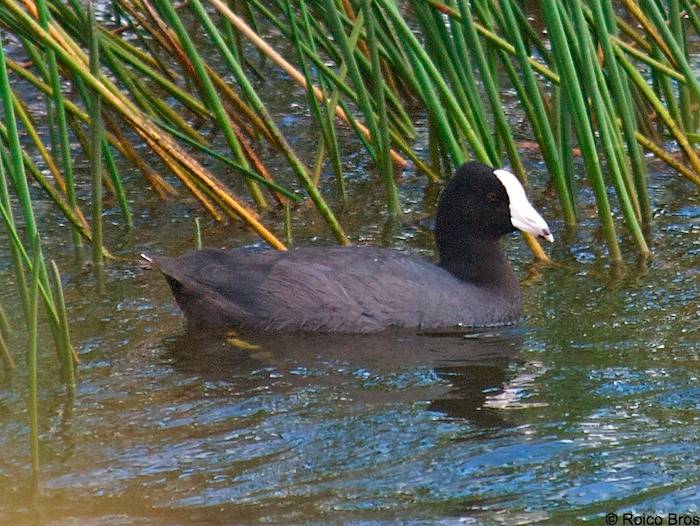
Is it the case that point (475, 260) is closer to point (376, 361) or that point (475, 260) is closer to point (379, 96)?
point (379, 96)

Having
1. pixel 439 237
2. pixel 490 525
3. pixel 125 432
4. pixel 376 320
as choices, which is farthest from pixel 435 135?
pixel 490 525

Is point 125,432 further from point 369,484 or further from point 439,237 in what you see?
point 439,237

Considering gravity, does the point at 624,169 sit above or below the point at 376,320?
above

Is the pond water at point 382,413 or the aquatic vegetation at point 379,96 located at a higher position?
the aquatic vegetation at point 379,96

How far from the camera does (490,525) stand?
12.2 feet

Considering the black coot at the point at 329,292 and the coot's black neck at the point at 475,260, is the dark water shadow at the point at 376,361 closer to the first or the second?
the black coot at the point at 329,292

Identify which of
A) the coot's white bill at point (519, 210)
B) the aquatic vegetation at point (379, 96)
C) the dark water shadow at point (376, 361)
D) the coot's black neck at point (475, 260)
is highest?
the aquatic vegetation at point (379, 96)

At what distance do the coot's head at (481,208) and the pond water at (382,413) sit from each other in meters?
0.33

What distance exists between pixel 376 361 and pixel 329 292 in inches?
20.2

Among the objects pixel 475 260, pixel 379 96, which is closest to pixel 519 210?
pixel 475 260

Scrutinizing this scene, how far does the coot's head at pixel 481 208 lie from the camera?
596 centimetres

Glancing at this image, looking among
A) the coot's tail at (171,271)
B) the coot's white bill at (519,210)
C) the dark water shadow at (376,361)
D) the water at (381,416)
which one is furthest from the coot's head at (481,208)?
the coot's tail at (171,271)

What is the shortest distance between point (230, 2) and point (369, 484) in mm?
4222

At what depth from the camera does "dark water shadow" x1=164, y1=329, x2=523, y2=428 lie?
16.0ft
